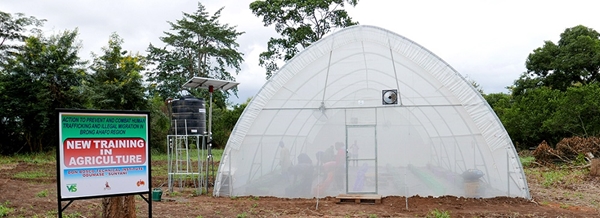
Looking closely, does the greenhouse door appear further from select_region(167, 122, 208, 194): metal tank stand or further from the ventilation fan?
select_region(167, 122, 208, 194): metal tank stand

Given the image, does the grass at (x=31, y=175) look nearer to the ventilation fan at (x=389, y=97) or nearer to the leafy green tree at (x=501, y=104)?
the ventilation fan at (x=389, y=97)

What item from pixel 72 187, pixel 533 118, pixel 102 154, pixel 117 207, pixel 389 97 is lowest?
pixel 117 207

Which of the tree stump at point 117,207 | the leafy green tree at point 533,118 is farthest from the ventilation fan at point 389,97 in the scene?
the leafy green tree at point 533,118

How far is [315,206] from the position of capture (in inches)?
401

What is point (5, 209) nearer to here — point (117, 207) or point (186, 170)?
point (117, 207)

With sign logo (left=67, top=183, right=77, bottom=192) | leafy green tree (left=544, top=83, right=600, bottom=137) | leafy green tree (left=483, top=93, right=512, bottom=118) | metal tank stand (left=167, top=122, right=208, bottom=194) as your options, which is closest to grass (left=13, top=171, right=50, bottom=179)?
metal tank stand (left=167, top=122, right=208, bottom=194)

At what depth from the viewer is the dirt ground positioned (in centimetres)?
928

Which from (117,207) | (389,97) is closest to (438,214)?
(389,97)

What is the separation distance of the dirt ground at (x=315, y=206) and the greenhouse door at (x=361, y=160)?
60 centimetres

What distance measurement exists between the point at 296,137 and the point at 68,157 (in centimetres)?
663

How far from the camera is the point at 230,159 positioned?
11.8 meters

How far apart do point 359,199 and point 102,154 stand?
6.08m

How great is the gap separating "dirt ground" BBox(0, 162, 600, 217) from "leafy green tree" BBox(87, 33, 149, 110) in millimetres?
14204

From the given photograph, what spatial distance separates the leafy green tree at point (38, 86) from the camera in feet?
78.6
